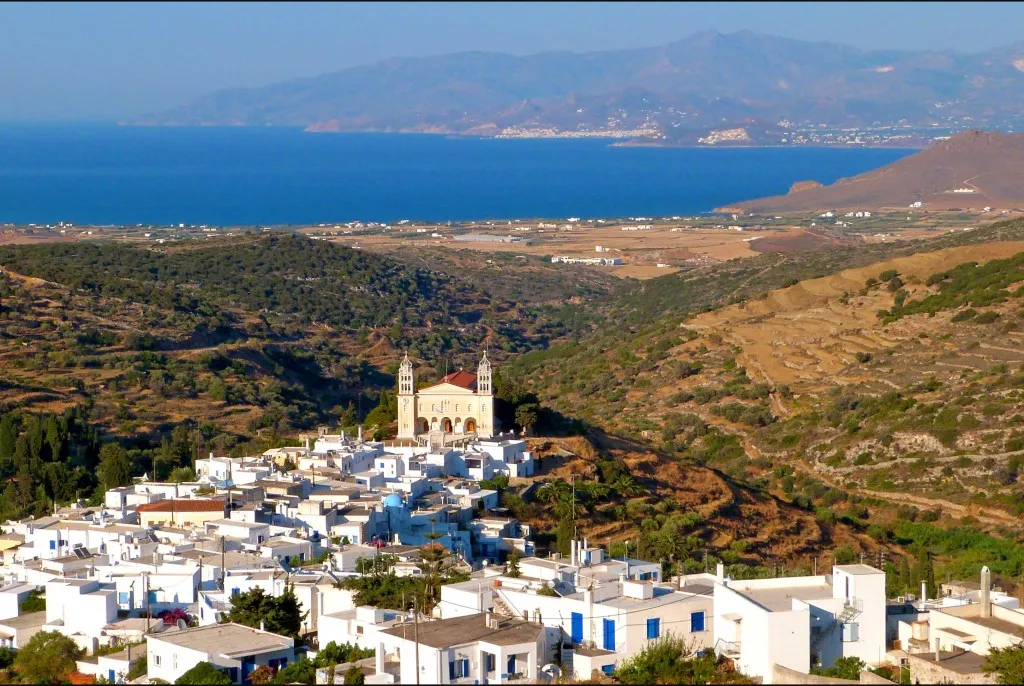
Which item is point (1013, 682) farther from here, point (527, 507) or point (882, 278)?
Answer: point (882, 278)

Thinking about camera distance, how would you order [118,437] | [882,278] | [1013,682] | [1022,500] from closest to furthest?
[1013,682], [1022,500], [118,437], [882,278]

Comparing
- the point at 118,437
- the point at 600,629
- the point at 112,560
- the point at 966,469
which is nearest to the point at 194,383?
the point at 118,437

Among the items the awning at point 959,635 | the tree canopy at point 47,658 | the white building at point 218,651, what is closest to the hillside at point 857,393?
the awning at point 959,635

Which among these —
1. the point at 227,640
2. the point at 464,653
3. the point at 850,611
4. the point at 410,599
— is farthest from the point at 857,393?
the point at 464,653

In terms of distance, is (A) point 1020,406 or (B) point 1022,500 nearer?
(B) point 1022,500

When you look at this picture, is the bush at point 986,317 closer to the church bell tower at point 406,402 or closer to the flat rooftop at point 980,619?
the church bell tower at point 406,402

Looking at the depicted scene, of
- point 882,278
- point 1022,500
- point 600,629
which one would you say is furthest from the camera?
point 882,278
